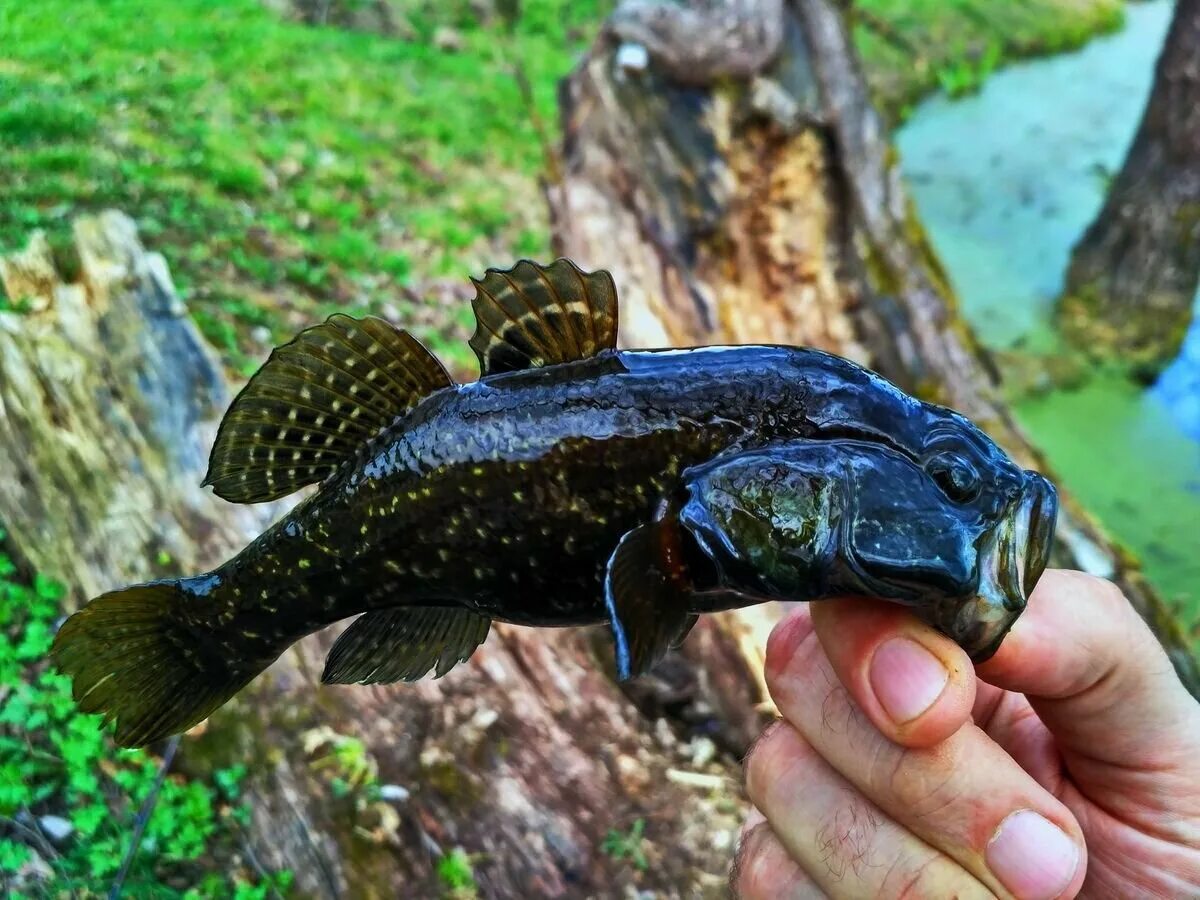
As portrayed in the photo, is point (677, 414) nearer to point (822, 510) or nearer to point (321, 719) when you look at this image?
point (822, 510)

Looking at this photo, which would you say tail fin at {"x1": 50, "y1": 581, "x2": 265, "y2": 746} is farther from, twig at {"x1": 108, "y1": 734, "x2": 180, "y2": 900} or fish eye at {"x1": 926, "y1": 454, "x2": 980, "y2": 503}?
fish eye at {"x1": 926, "y1": 454, "x2": 980, "y2": 503}

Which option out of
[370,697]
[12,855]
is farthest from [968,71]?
[12,855]

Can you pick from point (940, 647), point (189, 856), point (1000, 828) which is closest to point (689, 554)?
point (940, 647)

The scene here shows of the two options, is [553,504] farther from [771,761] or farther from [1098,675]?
[1098,675]

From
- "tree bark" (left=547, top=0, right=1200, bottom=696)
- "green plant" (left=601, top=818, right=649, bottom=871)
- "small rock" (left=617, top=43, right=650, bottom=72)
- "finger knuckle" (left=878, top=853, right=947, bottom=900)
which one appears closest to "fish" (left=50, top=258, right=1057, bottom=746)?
"finger knuckle" (left=878, top=853, right=947, bottom=900)

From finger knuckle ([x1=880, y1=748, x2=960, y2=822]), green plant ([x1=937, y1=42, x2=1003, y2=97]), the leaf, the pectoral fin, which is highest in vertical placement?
the pectoral fin

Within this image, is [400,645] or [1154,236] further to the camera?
[1154,236]
